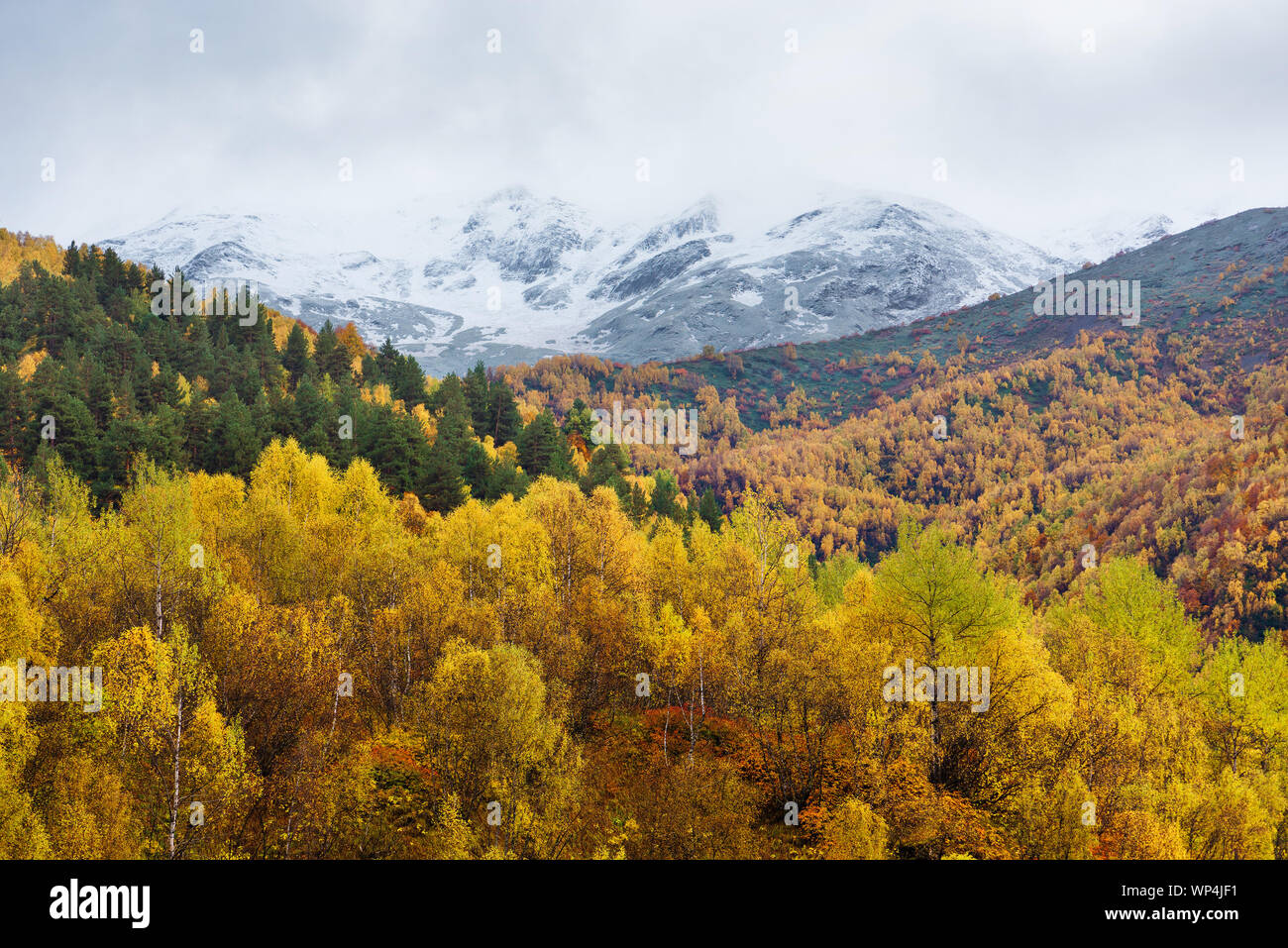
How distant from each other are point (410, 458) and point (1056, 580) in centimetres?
11061

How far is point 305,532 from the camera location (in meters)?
54.9

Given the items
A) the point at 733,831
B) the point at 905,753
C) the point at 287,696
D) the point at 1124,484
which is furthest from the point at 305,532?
the point at 1124,484

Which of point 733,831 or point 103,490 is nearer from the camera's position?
point 733,831

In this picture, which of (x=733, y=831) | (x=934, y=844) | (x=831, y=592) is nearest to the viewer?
(x=733, y=831)
